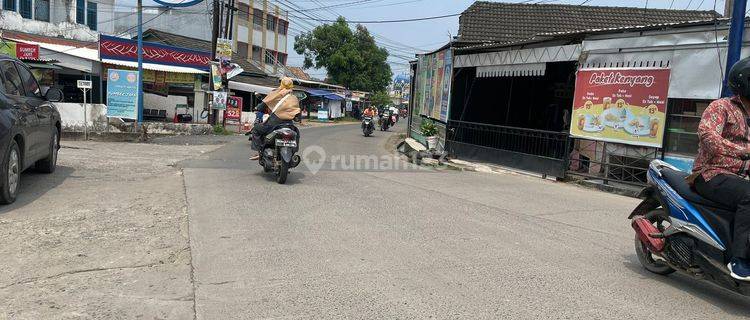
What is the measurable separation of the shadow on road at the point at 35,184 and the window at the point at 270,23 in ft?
151

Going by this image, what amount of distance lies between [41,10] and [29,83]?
91.5ft

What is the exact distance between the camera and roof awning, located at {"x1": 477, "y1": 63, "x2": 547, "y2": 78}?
45.1 ft

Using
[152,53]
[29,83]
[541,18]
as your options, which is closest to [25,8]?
[152,53]

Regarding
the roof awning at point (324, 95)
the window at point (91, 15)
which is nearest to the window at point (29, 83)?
the window at point (91, 15)

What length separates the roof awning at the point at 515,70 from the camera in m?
13.8

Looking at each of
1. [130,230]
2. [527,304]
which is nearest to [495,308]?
[527,304]

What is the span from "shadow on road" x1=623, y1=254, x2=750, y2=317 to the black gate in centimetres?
728

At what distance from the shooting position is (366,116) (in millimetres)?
28547

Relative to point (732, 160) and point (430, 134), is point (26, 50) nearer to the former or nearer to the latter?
point (430, 134)

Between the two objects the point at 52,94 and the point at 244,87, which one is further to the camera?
the point at 244,87

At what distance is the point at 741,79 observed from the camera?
4.31 m

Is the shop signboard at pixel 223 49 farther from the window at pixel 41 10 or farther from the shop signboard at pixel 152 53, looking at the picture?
the window at pixel 41 10

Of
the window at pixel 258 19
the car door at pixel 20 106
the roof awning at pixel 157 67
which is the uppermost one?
the window at pixel 258 19

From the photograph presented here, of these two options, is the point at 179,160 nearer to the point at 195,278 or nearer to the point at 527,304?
the point at 195,278
